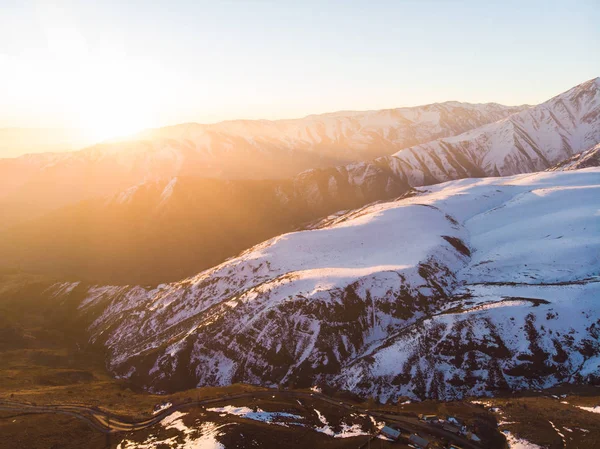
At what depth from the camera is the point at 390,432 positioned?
4972cm

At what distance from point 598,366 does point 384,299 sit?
130 feet

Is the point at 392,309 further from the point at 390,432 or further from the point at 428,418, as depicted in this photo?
the point at 390,432

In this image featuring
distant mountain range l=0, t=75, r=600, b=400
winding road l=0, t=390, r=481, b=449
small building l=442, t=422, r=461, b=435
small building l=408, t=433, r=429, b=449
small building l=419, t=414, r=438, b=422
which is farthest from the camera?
distant mountain range l=0, t=75, r=600, b=400

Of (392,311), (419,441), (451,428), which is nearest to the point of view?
(419,441)

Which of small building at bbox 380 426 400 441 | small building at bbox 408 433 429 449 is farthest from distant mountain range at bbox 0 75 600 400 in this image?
small building at bbox 408 433 429 449

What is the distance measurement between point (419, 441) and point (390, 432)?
3.68 meters

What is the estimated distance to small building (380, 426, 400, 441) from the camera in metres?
49.1

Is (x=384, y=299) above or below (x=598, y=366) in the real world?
above

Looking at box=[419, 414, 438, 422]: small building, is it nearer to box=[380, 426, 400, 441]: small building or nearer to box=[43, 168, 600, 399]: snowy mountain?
box=[380, 426, 400, 441]: small building

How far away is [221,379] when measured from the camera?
81.4 meters

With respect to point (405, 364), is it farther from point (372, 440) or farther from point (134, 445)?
point (134, 445)

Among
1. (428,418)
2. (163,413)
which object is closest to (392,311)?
(428,418)

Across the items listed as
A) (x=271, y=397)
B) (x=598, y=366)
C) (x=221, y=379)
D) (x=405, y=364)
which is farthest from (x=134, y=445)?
(x=598, y=366)

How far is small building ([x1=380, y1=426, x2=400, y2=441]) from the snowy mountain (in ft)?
56.6
